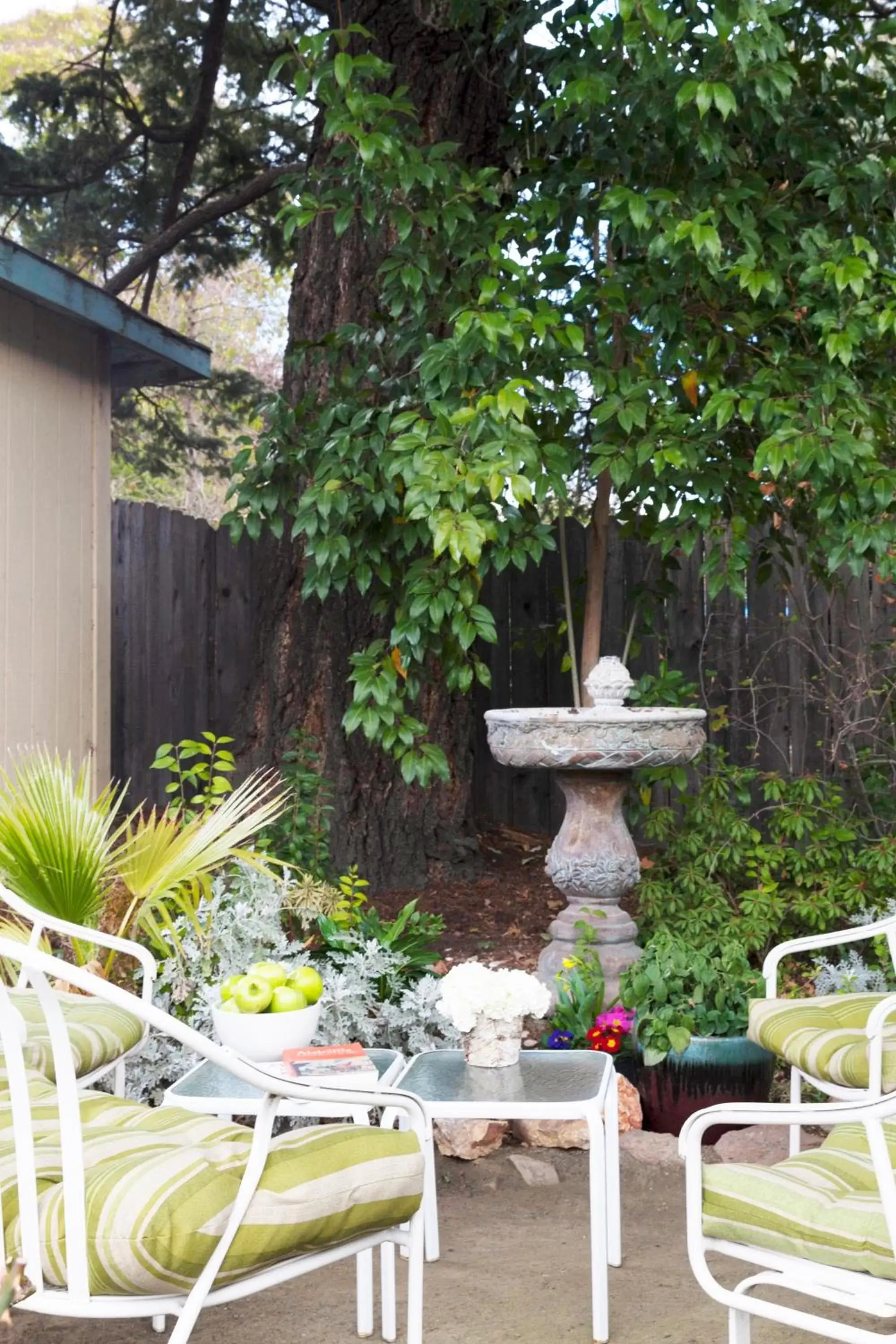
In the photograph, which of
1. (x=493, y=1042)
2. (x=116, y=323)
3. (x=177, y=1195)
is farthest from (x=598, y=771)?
(x=116, y=323)

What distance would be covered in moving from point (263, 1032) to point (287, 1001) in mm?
71

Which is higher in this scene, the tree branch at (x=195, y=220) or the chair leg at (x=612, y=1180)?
the tree branch at (x=195, y=220)

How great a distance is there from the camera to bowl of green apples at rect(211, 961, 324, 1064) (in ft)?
7.93

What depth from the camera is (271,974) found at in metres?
2.48

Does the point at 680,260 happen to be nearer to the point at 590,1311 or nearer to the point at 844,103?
the point at 844,103

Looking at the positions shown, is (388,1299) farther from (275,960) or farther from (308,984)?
(275,960)

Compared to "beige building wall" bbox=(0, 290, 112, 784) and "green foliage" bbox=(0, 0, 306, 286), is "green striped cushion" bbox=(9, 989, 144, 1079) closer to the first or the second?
"beige building wall" bbox=(0, 290, 112, 784)

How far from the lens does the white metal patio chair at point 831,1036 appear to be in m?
2.66

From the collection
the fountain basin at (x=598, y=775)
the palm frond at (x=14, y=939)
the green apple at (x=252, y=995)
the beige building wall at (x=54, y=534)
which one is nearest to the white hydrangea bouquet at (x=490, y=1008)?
the green apple at (x=252, y=995)

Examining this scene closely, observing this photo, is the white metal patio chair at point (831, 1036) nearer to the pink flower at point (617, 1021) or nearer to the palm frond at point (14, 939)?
the pink flower at point (617, 1021)

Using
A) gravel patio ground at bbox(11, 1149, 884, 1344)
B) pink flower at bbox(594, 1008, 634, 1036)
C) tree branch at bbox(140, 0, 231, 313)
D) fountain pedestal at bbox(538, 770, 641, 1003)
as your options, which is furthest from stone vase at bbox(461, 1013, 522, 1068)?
tree branch at bbox(140, 0, 231, 313)

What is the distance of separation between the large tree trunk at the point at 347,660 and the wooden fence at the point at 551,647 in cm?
28

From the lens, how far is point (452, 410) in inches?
153

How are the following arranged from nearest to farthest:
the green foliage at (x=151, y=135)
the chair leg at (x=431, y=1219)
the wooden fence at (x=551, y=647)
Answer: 1. the chair leg at (x=431, y=1219)
2. the wooden fence at (x=551, y=647)
3. the green foliage at (x=151, y=135)
